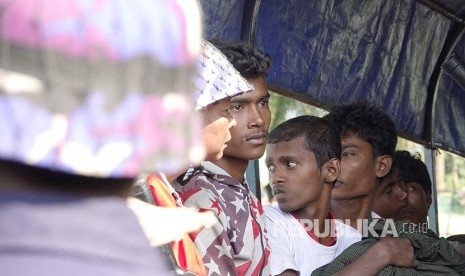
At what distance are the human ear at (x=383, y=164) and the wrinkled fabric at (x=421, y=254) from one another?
1.62ft

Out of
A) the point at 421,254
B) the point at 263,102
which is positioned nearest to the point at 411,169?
the point at 421,254

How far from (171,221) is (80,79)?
0.92 m

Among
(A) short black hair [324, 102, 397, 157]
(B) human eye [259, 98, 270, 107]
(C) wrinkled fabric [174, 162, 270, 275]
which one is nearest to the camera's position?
(C) wrinkled fabric [174, 162, 270, 275]

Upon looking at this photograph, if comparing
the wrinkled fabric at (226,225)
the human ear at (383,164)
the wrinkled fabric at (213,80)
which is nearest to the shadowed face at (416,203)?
the human ear at (383,164)

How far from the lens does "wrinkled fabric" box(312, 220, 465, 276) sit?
3.61m

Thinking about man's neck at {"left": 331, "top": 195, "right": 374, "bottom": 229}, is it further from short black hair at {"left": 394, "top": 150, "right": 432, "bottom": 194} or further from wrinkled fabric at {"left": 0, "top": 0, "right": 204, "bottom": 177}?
wrinkled fabric at {"left": 0, "top": 0, "right": 204, "bottom": 177}

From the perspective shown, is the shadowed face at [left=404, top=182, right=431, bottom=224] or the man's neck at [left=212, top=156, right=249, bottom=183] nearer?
the man's neck at [left=212, top=156, right=249, bottom=183]

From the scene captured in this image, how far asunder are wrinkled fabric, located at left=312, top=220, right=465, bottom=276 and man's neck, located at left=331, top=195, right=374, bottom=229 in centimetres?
16

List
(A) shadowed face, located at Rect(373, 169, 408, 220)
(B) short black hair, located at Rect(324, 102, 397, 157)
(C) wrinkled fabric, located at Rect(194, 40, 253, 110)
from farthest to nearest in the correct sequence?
1. (A) shadowed face, located at Rect(373, 169, 408, 220)
2. (B) short black hair, located at Rect(324, 102, 397, 157)
3. (C) wrinkled fabric, located at Rect(194, 40, 253, 110)

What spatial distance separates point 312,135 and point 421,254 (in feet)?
2.17

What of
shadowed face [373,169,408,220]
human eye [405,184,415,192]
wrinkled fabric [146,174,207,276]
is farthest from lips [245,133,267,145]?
human eye [405,184,415,192]

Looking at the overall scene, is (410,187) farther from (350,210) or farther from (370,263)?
(370,263)

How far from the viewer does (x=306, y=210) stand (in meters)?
3.67

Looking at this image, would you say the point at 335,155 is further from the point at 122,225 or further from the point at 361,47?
the point at 122,225
